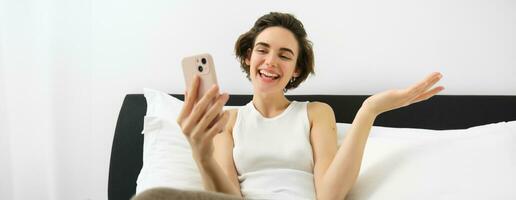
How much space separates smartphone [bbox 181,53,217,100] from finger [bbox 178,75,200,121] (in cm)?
1

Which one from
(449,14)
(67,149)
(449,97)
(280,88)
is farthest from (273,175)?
(67,149)

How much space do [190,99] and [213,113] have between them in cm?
6

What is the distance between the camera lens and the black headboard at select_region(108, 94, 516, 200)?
1.42 metres

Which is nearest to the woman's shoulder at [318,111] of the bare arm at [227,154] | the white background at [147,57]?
the bare arm at [227,154]

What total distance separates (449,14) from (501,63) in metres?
0.24

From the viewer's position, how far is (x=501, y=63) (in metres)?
1.51

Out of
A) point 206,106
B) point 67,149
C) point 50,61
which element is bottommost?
point 67,149

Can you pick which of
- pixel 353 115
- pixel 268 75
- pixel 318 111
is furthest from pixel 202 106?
pixel 353 115

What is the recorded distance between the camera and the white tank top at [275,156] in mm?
1173

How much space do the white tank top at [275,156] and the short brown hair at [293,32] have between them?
14 cm

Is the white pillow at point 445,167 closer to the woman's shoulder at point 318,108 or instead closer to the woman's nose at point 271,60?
the woman's shoulder at point 318,108

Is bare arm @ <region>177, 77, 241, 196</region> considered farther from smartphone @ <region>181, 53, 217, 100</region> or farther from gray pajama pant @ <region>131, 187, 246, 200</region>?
gray pajama pant @ <region>131, 187, 246, 200</region>

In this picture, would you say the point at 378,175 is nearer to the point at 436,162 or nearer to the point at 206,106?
the point at 436,162

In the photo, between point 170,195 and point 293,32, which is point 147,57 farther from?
point 170,195
